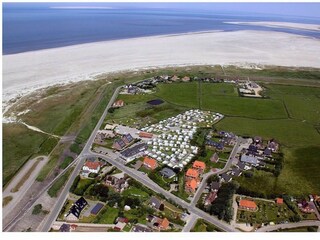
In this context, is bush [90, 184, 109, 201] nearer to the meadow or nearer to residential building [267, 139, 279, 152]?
the meadow

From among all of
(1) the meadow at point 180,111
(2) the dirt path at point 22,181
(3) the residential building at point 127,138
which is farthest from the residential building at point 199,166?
(2) the dirt path at point 22,181

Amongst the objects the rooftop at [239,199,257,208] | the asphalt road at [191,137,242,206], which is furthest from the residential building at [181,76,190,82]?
the rooftop at [239,199,257,208]

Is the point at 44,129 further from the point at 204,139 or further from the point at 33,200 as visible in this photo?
the point at 204,139

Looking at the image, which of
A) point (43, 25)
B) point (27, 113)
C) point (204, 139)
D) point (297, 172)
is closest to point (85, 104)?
point (27, 113)

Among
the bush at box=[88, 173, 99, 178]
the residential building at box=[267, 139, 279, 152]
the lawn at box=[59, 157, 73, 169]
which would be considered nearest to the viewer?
the bush at box=[88, 173, 99, 178]

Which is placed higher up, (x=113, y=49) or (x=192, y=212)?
(x=192, y=212)

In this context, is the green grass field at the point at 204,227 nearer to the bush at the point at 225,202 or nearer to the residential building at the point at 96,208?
the bush at the point at 225,202
